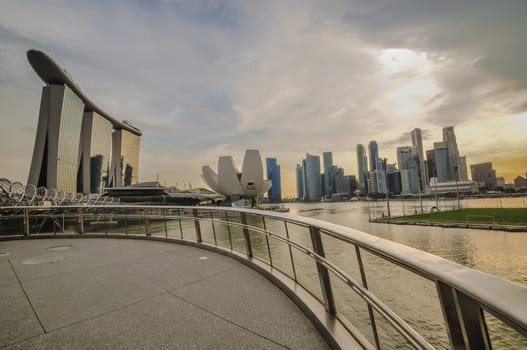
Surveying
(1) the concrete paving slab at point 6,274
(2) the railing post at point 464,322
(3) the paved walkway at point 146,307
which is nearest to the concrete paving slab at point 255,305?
(3) the paved walkway at point 146,307

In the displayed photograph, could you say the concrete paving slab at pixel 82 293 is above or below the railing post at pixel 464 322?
below

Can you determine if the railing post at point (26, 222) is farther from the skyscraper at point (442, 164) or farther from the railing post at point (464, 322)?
the skyscraper at point (442, 164)

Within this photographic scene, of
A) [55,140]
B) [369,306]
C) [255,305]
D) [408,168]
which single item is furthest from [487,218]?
[408,168]

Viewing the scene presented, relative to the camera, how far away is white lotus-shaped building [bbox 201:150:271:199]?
59.1 m

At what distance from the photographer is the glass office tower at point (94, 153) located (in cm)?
8362

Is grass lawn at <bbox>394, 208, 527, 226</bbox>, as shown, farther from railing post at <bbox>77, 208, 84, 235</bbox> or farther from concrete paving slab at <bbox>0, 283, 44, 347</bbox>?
concrete paving slab at <bbox>0, 283, 44, 347</bbox>

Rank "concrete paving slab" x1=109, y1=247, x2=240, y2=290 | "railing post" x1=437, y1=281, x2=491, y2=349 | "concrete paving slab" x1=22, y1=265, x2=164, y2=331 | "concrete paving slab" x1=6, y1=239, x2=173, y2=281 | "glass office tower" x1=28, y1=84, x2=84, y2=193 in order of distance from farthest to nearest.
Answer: "glass office tower" x1=28, y1=84, x2=84, y2=193
"concrete paving slab" x1=6, y1=239, x2=173, y2=281
"concrete paving slab" x1=109, y1=247, x2=240, y2=290
"concrete paving slab" x1=22, y1=265, x2=164, y2=331
"railing post" x1=437, y1=281, x2=491, y2=349

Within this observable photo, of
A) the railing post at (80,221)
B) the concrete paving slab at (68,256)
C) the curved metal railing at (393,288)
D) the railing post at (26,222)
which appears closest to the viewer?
the curved metal railing at (393,288)

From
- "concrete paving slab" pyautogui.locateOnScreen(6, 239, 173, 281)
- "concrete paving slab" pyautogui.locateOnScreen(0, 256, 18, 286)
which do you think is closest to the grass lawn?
"concrete paving slab" pyautogui.locateOnScreen(6, 239, 173, 281)

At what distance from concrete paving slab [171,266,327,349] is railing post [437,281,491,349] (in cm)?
125

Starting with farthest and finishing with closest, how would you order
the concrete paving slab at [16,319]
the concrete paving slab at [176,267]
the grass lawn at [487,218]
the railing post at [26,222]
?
the grass lawn at [487,218], the railing post at [26,222], the concrete paving slab at [176,267], the concrete paving slab at [16,319]

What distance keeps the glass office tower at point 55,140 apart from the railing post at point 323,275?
262ft

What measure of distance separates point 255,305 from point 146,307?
114 centimetres

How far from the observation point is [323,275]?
7.72 ft
